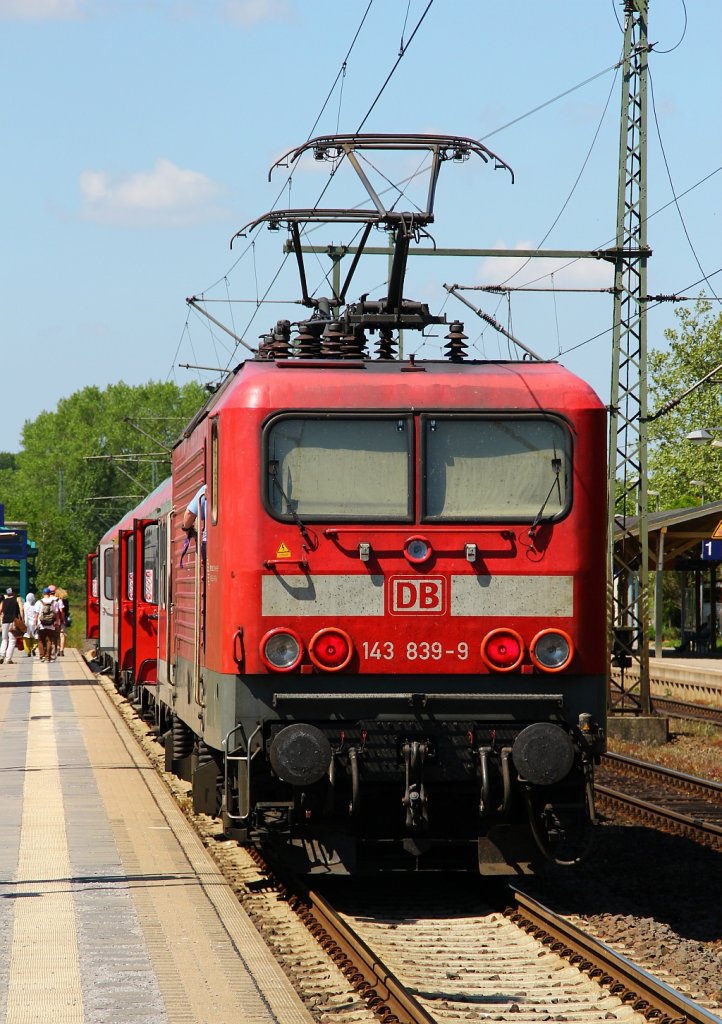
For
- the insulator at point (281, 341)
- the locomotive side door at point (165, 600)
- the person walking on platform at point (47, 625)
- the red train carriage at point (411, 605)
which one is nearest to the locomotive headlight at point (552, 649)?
the red train carriage at point (411, 605)

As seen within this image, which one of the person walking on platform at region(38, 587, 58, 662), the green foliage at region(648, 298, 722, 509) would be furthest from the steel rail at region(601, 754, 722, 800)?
the green foliage at region(648, 298, 722, 509)

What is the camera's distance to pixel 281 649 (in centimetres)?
842

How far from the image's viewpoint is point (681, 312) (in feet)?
215

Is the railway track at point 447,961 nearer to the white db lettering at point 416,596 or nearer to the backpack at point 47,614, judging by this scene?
the white db lettering at point 416,596

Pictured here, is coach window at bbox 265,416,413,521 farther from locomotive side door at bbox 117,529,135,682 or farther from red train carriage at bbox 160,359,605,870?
locomotive side door at bbox 117,529,135,682

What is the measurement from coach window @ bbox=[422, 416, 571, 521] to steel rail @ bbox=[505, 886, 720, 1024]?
2216 mm

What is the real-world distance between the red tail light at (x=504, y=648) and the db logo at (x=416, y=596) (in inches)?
12.5

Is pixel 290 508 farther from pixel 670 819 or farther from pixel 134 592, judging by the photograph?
pixel 134 592

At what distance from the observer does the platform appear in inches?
253

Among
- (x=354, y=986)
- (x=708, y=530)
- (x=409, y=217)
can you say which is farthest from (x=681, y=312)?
(x=354, y=986)

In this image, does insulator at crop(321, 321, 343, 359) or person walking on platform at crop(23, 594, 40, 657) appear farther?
person walking on platform at crop(23, 594, 40, 657)

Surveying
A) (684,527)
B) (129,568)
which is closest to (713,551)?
(684,527)

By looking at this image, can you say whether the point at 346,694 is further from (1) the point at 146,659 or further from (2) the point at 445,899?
(1) the point at 146,659

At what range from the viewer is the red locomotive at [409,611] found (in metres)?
8.39
